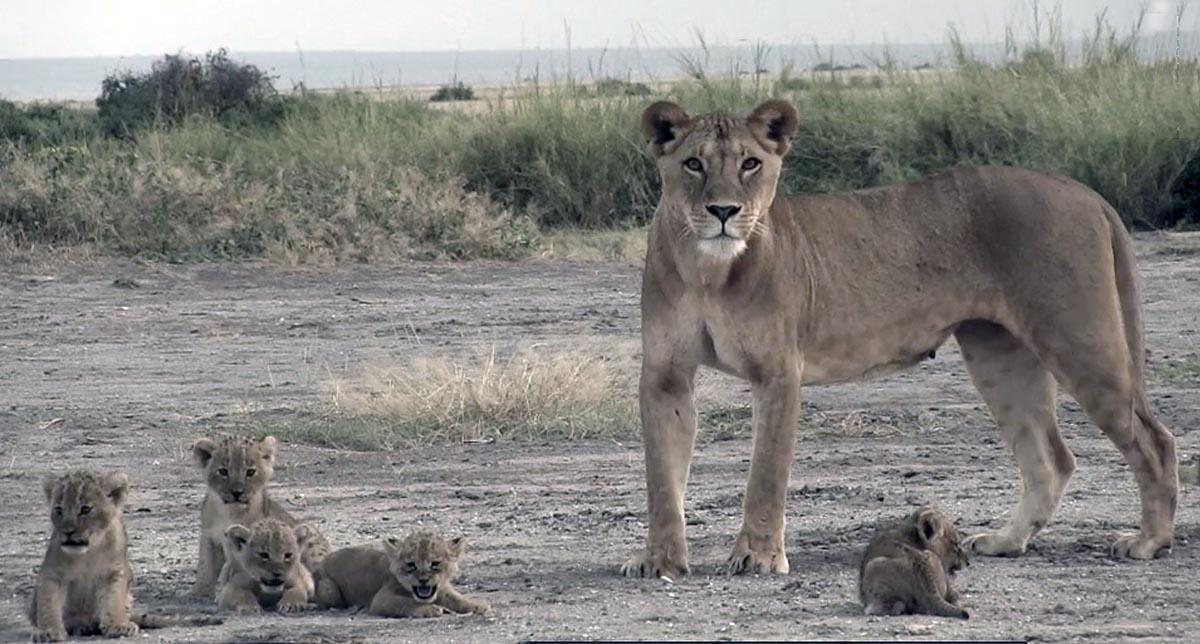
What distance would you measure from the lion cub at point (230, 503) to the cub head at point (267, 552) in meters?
0.31

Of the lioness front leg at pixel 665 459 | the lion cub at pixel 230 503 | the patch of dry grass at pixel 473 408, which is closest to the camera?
the lion cub at pixel 230 503

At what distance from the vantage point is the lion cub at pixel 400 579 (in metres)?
7.34

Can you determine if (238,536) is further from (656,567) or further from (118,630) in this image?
(656,567)

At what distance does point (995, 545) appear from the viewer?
8.55m

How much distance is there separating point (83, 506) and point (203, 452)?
94 centimetres

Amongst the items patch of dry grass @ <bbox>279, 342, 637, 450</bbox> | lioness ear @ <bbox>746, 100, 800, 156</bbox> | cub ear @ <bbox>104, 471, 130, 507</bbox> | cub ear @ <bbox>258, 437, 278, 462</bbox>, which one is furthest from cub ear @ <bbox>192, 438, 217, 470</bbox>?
patch of dry grass @ <bbox>279, 342, 637, 450</bbox>

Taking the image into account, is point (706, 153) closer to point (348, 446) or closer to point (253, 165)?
point (348, 446)

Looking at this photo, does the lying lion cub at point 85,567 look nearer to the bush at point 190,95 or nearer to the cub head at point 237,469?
the cub head at point 237,469

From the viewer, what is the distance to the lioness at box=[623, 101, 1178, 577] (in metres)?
7.94

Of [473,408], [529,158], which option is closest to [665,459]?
[473,408]

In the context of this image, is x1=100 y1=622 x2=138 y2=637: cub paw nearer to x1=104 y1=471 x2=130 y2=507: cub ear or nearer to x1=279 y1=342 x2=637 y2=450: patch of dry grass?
x1=104 y1=471 x2=130 y2=507: cub ear

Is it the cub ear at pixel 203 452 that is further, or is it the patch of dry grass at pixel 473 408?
the patch of dry grass at pixel 473 408

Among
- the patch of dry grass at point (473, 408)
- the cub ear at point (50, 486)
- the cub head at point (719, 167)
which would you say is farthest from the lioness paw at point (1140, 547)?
the cub ear at point (50, 486)

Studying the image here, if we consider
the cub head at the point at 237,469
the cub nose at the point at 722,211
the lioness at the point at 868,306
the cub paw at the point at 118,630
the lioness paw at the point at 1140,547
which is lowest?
the lioness paw at the point at 1140,547
